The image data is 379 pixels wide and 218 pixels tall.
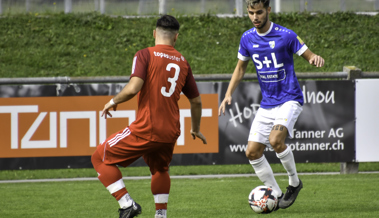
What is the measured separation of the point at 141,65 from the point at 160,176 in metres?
1.10

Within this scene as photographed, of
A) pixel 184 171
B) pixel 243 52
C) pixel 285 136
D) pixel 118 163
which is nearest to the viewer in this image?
pixel 118 163

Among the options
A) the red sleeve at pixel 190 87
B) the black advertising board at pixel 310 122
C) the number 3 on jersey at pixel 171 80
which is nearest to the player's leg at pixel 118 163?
the number 3 on jersey at pixel 171 80

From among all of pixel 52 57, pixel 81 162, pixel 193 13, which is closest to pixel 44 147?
pixel 81 162

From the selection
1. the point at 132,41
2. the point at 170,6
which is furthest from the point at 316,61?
the point at 170,6

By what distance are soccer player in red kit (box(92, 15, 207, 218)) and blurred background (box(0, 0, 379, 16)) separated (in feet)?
43.0

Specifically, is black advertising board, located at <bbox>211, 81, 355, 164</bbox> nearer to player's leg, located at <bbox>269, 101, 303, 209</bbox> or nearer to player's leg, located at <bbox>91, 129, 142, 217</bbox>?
player's leg, located at <bbox>269, 101, 303, 209</bbox>

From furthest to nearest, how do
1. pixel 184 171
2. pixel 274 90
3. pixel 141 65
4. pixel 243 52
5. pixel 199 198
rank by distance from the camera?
pixel 184 171
pixel 199 198
pixel 243 52
pixel 274 90
pixel 141 65

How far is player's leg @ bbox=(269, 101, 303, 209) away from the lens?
21.0 ft

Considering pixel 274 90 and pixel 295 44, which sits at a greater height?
pixel 295 44

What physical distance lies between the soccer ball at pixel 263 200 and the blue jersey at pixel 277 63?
100 cm

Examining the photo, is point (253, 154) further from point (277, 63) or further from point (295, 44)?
point (295, 44)

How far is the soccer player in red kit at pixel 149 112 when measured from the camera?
16.6 ft

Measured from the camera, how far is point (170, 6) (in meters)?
19.2

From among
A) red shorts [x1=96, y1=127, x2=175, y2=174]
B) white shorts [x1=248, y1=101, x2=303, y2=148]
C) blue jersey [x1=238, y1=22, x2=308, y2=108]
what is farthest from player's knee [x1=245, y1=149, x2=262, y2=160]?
red shorts [x1=96, y1=127, x2=175, y2=174]
